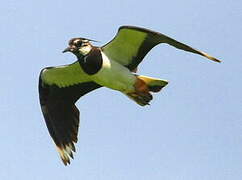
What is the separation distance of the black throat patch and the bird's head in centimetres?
8

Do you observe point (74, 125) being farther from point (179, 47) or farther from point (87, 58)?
point (179, 47)

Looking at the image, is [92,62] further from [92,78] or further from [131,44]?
[131,44]

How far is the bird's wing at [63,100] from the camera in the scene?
15.1 meters

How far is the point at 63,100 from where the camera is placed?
50.8 feet

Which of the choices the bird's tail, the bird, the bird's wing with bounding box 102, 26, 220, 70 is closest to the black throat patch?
the bird

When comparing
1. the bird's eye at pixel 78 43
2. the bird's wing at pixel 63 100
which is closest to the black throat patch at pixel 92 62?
the bird's eye at pixel 78 43

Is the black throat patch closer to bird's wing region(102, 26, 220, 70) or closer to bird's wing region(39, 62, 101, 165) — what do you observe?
bird's wing region(102, 26, 220, 70)

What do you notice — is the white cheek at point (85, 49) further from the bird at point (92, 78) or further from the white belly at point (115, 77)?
the white belly at point (115, 77)

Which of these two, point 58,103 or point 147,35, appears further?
point 58,103

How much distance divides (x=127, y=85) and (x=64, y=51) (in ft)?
4.04

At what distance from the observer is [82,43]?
13.9m

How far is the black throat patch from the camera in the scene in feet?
45.2

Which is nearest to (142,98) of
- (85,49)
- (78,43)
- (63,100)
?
(85,49)

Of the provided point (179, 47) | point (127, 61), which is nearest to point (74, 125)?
point (127, 61)
